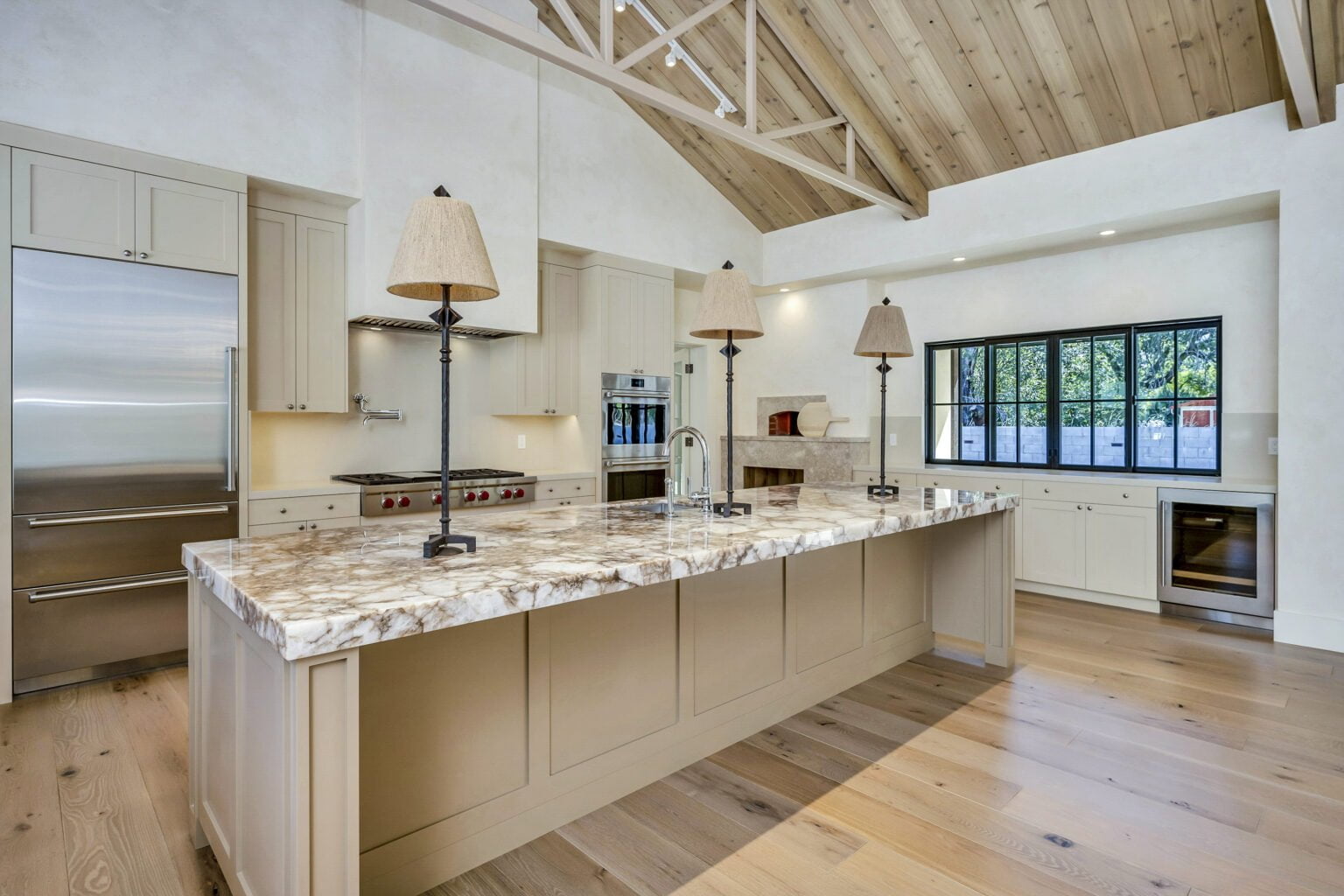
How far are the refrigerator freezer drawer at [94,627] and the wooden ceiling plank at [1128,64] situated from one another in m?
5.67

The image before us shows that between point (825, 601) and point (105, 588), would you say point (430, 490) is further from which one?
point (825, 601)

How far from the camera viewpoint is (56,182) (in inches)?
128

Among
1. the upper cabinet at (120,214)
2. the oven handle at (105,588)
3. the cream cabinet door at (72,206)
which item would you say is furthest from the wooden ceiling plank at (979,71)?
the oven handle at (105,588)

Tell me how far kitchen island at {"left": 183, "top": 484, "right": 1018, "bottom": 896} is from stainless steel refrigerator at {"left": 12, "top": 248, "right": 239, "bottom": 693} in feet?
6.20

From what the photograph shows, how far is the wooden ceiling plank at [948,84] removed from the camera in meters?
4.28

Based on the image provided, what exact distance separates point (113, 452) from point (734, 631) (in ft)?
9.91

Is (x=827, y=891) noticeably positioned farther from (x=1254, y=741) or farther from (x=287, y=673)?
(x=1254, y=741)

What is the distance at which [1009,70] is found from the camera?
4.39 meters

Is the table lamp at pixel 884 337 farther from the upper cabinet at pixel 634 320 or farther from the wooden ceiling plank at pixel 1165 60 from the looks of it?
the upper cabinet at pixel 634 320

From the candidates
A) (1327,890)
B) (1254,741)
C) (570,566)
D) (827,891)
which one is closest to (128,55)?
(570,566)

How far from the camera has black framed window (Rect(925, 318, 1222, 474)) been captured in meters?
5.01

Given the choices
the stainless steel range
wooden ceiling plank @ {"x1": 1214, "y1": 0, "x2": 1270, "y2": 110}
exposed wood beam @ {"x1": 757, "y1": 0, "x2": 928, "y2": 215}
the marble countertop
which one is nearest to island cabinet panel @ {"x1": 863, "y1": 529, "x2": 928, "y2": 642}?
the marble countertop

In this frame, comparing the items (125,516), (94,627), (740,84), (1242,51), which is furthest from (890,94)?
(94,627)

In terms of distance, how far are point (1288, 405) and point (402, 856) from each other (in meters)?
5.00
